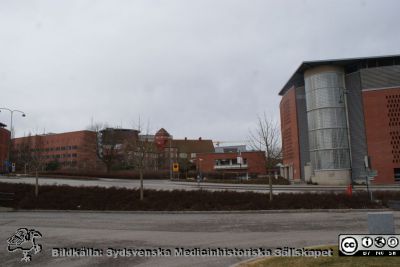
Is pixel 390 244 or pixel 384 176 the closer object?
pixel 390 244

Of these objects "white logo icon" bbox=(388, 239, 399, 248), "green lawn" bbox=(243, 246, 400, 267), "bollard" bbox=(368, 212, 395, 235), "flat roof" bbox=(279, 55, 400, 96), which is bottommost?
"green lawn" bbox=(243, 246, 400, 267)

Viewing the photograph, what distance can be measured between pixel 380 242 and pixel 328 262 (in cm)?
110

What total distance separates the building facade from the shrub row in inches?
1158

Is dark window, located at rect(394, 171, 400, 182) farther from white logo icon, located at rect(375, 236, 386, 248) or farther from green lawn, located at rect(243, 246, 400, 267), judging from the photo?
white logo icon, located at rect(375, 236, 386, 248)

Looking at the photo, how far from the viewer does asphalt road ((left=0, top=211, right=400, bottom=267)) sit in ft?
29.8

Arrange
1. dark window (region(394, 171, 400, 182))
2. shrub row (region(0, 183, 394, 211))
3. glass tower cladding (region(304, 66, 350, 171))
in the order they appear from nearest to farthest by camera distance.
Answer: shrub row (region(0, 183, 394, 211))
dark window (region(394, 171, 400, 182))
glass tower cladding (region(304, 66, 350, 171))

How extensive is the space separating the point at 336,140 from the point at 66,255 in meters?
49.1

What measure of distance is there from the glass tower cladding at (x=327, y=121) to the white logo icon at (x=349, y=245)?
4721 centimetres

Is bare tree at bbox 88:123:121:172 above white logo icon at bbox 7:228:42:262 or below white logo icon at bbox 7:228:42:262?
above

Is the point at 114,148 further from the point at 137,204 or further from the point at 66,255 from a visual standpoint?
the point at 66,255

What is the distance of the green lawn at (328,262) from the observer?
23.1 ft

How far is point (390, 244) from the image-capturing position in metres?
7.34

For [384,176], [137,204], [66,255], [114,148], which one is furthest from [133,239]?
[114,148]

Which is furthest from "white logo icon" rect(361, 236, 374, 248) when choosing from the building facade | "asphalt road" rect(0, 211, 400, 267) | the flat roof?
the flat roof
